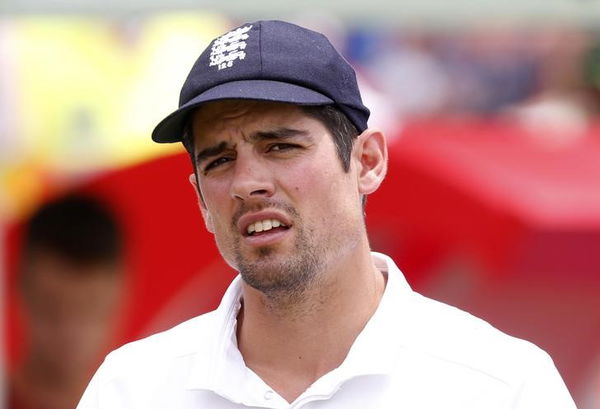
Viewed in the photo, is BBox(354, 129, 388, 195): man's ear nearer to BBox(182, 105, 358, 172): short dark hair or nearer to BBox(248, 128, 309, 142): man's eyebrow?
BBox(182, 105, 358, 172): short dark hair

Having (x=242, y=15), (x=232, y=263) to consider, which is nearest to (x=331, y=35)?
(x=242, y=15)

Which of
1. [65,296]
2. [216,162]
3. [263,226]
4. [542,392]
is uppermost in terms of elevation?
[216,162]

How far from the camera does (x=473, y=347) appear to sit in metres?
2.49

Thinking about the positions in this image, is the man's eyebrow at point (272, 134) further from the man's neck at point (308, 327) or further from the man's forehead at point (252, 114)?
the man's neck at point (308, 327)

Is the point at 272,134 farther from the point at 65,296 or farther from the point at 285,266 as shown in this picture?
the point at 65,296

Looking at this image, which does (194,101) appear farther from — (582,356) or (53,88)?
(53,88)

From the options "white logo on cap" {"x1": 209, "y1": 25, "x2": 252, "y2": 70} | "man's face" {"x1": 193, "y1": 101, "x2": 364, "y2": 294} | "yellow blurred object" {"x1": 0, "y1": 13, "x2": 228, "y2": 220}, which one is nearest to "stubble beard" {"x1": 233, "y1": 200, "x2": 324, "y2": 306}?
"man's face" {"x1": 193, "y1": 101, "x2": 364, "y2": 294}

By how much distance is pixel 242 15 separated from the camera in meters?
4.40

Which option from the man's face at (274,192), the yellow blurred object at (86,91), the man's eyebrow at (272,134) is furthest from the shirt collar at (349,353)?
the yellow blurred object at (86,91)

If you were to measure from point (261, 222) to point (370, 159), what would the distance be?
1.05 feet

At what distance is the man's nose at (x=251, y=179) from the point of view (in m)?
2.51

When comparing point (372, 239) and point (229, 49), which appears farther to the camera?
point (372, 239)

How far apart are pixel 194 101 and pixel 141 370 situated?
0.52m

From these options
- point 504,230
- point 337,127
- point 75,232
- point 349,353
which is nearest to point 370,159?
point 337,127
